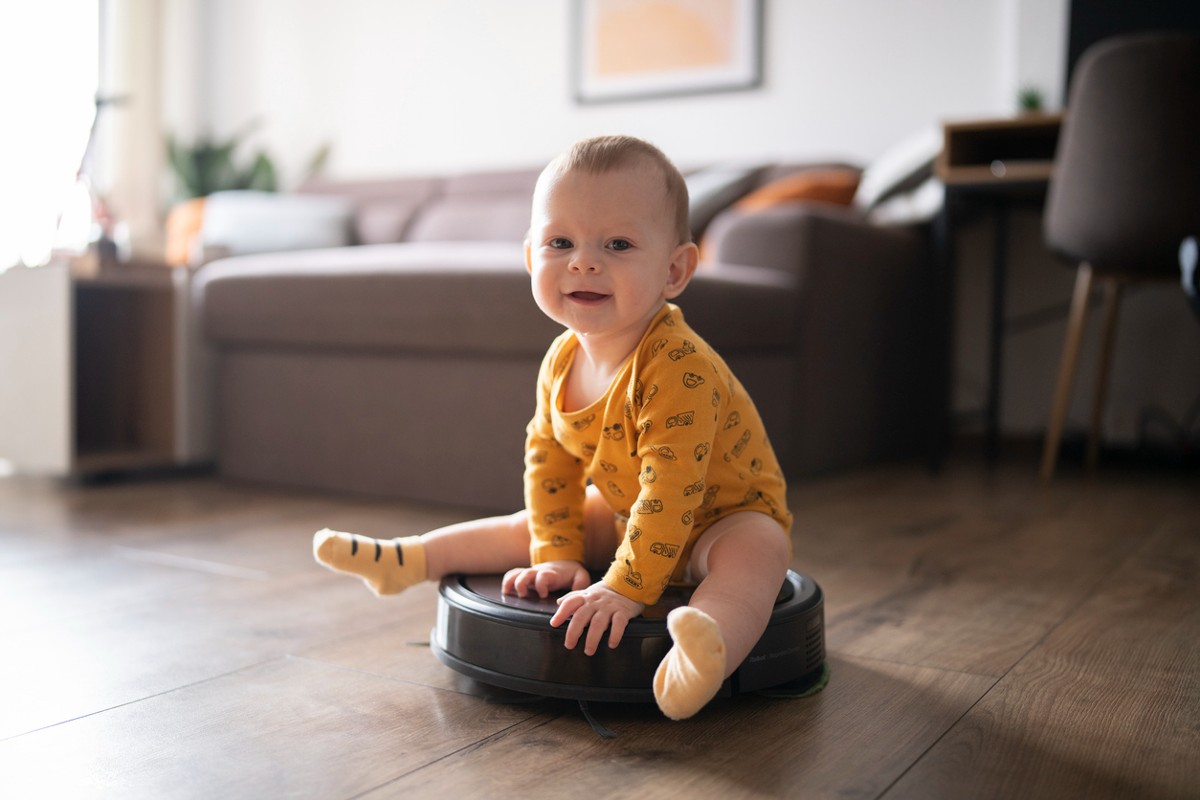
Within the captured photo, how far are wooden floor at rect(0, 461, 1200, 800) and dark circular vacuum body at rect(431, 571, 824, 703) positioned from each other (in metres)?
0.03

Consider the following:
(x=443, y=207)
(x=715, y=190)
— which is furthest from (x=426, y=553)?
(x=443, y=207)

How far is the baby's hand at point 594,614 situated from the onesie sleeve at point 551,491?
5.6 inches

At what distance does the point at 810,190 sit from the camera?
2.45m

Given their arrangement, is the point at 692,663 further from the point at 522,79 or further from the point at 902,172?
the point at 522,79

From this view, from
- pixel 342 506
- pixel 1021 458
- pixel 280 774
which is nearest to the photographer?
pixel 280 774

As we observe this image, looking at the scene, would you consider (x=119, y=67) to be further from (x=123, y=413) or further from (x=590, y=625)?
(x=590, y=625)

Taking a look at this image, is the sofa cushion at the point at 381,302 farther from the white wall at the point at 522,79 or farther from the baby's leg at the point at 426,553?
the white wall at the point at 522,79

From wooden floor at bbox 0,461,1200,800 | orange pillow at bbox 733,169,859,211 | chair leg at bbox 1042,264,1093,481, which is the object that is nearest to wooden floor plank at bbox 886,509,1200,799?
wooden floor at bbox 0,461,1200,800

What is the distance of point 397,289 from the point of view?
189 cm

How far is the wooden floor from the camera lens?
0.75 m

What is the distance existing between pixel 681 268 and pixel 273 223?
211 centimetres

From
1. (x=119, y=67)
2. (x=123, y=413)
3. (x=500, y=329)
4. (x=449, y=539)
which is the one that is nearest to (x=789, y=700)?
(x=449, y=539)

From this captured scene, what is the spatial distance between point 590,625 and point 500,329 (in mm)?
984

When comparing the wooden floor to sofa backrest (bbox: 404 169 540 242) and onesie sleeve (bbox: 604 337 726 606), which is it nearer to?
onesie sleeve (bbox: 604 337 726 606)
